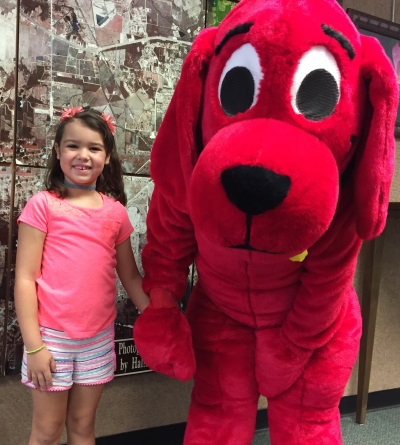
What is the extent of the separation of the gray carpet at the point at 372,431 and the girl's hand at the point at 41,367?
2.50ft

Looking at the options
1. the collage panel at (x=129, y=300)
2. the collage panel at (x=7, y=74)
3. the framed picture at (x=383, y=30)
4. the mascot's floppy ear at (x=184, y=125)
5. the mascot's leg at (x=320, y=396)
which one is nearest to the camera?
the mascot's floppy ear at (x=184, y=125)

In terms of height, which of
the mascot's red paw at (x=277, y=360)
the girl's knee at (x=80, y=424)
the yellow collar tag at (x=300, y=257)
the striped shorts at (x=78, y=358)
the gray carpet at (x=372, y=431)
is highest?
the yellow collar tag at (x=300, y=257)

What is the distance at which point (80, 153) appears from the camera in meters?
0.94

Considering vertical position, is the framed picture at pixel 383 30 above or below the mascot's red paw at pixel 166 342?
above

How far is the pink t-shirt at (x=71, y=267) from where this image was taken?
90cm

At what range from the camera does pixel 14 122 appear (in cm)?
105

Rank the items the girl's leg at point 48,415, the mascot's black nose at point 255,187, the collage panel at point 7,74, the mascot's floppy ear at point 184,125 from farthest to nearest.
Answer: the collage panel at point 7,74
the girl's leg at point 48,415
the mascot's floppy ear at point 184,125
the mascot's black nose at point 255,187

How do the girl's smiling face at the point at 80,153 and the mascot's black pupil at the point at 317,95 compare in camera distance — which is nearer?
the mascot's black pupil at the point at 317,95

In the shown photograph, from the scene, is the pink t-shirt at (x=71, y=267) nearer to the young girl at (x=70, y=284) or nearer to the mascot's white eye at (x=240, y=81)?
the young girl at (x=70, y=284)

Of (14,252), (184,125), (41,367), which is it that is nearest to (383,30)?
(184,125)

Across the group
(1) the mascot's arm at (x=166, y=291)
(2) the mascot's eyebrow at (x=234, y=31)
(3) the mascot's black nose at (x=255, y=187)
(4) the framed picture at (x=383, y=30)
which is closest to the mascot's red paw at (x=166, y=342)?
(1) the mascot's arm at (x=166, y=291)

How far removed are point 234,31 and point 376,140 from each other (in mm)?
255

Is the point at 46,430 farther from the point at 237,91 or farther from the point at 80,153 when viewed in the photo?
the point at 237,91

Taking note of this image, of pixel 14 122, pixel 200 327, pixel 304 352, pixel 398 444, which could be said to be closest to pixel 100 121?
pixel 14 122
